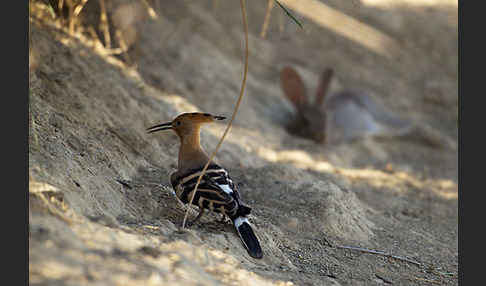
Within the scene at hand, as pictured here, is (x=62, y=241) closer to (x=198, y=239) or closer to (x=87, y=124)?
(x=198, y=239)

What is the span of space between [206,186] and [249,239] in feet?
1.75

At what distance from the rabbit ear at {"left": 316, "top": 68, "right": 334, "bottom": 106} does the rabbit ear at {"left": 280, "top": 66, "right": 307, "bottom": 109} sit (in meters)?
0.33

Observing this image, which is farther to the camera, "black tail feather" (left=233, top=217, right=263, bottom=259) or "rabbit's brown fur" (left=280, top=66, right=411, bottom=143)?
"rabbit's brown fur" (left=280, top=66, right=411, bottom=143)

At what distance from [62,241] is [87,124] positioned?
2746mm

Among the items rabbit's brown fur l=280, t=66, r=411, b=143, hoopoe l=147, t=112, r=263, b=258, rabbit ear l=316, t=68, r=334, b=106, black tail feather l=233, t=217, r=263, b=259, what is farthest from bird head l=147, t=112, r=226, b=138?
rabbit ear l=316, t=68, r=334, b=106

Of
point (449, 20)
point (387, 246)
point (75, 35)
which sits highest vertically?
point (449, 20)

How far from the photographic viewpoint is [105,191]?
4.58 meters

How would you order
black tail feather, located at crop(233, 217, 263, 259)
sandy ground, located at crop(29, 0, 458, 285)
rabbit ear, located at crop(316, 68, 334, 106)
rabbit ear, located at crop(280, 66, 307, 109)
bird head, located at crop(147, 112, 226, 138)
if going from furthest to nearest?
rabbit ear, located at crop(316, 68, 334, 106), rabbit ear, located at crop(280, 66, 307, 109), bird head, located at crop(147, 112, 226, 138), black tail feather, located at crop(233, 217, 263, 259), sandy ground, located at crop(29, 0, 458, 285)

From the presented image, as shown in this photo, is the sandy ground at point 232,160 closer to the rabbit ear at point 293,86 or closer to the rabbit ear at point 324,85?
the rabbit ear at point 293,86

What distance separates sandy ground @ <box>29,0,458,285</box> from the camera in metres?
3.58

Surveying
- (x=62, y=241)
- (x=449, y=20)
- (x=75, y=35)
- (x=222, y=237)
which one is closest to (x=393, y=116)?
(x=449, y=20)

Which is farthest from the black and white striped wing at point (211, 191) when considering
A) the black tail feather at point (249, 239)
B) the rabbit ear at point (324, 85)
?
the rabbit ear at point (324, 85)

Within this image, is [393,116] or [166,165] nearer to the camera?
[166,165]

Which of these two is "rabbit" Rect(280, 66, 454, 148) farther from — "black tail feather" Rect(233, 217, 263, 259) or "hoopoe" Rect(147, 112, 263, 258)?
"black tail feather" Rect(233, 217, 263, 259)
